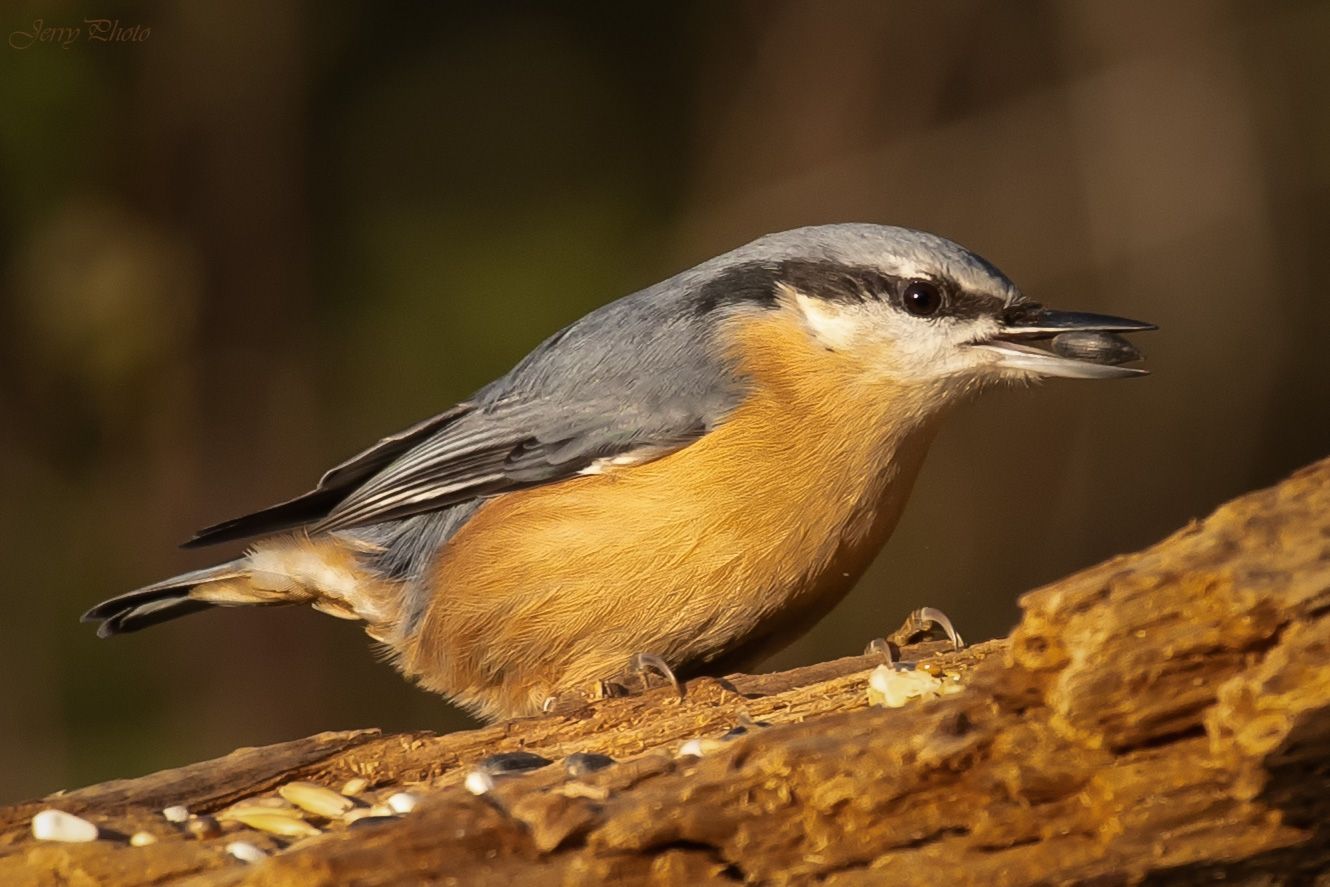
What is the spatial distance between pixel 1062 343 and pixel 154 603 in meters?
2.21

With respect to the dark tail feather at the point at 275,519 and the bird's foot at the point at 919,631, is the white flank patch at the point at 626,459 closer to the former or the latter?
the bird's foot at the point at 919,631

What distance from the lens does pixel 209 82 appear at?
5.65 metres

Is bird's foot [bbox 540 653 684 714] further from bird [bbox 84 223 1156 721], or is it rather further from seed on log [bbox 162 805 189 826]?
seed on log [bbox 162 805 189 826]

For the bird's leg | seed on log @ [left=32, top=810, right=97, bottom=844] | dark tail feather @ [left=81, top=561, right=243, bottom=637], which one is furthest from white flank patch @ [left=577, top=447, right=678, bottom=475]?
seed on log @ [left=32, top=810, right=97, bottom=844]

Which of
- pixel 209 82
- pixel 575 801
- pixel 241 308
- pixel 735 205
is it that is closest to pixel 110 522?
pixel 241 308

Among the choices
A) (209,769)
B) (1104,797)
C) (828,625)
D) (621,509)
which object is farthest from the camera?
(828,625)

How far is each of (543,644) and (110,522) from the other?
2.94 m

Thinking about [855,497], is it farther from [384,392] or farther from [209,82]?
[209,82]

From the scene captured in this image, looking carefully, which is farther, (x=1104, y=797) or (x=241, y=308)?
(x=241, y=308)

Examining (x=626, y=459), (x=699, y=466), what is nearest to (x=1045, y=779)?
(x=699, y=466)

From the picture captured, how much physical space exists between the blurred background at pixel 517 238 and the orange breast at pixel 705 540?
2419mm

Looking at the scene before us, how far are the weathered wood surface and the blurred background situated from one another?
11.6 feet

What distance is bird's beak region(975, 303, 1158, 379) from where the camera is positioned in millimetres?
2990
